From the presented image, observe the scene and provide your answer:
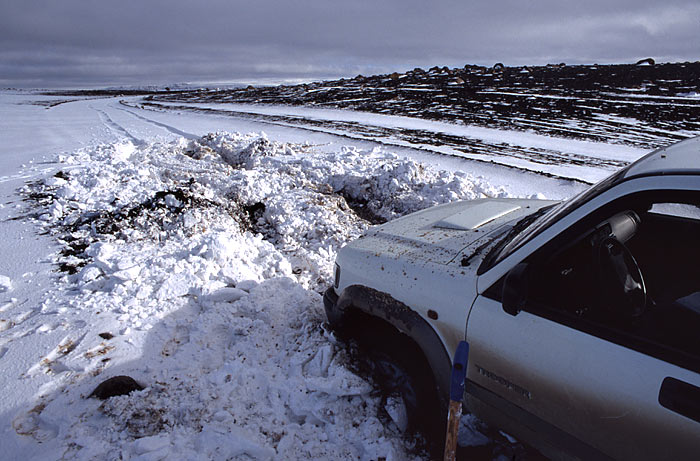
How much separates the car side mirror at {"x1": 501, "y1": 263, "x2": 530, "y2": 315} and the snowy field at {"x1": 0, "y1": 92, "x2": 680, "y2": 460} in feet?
3.50

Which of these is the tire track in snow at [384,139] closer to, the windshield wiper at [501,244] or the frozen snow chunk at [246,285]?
the windshield wiper at [501,244]

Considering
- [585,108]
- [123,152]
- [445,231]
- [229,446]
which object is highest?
[585,108]

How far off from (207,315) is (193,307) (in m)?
0.26

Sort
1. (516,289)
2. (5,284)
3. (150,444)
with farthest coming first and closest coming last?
(5,284) → (150,444) → (516,289)

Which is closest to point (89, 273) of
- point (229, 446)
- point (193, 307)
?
point (193, 307)

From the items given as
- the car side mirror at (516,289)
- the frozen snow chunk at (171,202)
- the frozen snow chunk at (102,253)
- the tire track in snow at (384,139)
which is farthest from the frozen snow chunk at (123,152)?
the car side mirror at (516,289)

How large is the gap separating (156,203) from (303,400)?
13.3 ft

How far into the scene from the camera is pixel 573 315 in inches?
67.8

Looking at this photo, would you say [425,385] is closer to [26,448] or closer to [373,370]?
[373,370]

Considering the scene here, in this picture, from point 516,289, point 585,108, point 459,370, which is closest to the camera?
point 459,370

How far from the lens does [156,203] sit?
18.2 feet

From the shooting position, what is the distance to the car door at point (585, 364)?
1442 mm

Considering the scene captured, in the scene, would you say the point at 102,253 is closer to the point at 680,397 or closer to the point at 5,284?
the point at 5,284

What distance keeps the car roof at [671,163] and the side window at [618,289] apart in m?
0.10
